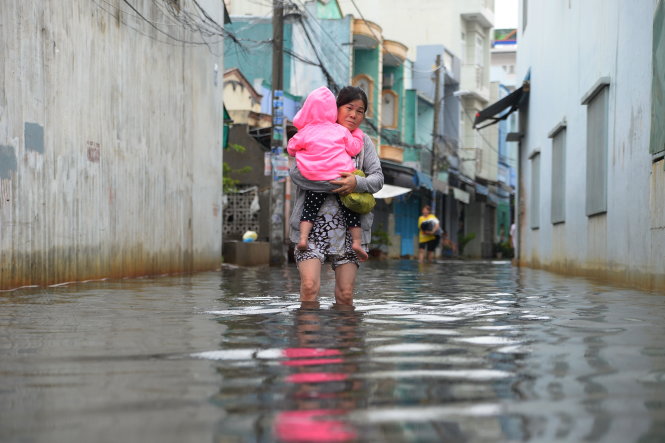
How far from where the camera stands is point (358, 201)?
256 inches

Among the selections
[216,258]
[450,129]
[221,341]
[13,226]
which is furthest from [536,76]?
[450,129]

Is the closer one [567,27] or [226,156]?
[567,27]

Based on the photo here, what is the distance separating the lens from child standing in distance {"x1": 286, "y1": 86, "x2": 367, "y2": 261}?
6.48 metres

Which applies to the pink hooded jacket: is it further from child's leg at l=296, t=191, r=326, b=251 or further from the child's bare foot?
the child's bare foot

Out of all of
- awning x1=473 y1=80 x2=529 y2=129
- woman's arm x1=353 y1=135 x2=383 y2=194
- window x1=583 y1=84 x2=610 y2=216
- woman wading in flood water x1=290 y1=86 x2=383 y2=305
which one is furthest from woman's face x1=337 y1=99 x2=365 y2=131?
awning x1=473 y1=80 x2=529 y2=129

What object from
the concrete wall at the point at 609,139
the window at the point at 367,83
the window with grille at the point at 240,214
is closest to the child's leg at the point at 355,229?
the concrete wall at the point at 609,139

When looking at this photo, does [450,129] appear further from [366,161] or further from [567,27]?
[366,161]

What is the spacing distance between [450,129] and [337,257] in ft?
137

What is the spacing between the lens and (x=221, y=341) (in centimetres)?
497

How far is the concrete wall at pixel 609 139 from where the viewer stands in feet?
35.0

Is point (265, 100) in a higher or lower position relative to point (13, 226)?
higher

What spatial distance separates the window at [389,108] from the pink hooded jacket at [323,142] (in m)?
33.4

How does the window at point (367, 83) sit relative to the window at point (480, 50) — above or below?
below

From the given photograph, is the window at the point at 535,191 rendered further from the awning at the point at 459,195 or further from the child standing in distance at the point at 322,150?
the awning at the point at 459,195
